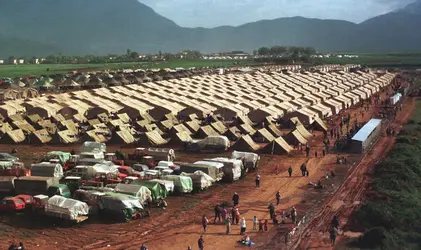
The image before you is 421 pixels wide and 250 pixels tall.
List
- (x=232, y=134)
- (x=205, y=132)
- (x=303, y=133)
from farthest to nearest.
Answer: (x=205, y=132) < (x=303, y=133) < (x=232, y=134)

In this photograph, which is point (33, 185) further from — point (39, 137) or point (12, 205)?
point (39, 137)

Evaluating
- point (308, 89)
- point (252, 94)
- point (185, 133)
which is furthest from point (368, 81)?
point (185, 133)

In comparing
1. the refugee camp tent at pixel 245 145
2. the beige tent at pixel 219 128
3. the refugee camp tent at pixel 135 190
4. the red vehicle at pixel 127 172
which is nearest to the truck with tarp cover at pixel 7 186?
the red vehicle at pixel 127 172

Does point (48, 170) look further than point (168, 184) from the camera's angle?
Yes

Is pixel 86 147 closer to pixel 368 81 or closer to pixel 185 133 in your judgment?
pixel 185 133

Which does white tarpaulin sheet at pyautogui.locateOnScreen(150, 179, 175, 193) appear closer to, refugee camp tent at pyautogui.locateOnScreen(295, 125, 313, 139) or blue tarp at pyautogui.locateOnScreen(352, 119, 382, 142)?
blue tarp at pyautogui.locateOnScreen(352, 119, 382, 142)

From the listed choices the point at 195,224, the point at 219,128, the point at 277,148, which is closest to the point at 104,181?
the point at 195,224

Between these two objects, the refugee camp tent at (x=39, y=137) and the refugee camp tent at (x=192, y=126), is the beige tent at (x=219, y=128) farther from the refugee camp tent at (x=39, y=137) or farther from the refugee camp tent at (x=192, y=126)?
the refugee camp tent at (x=39, y=137)
